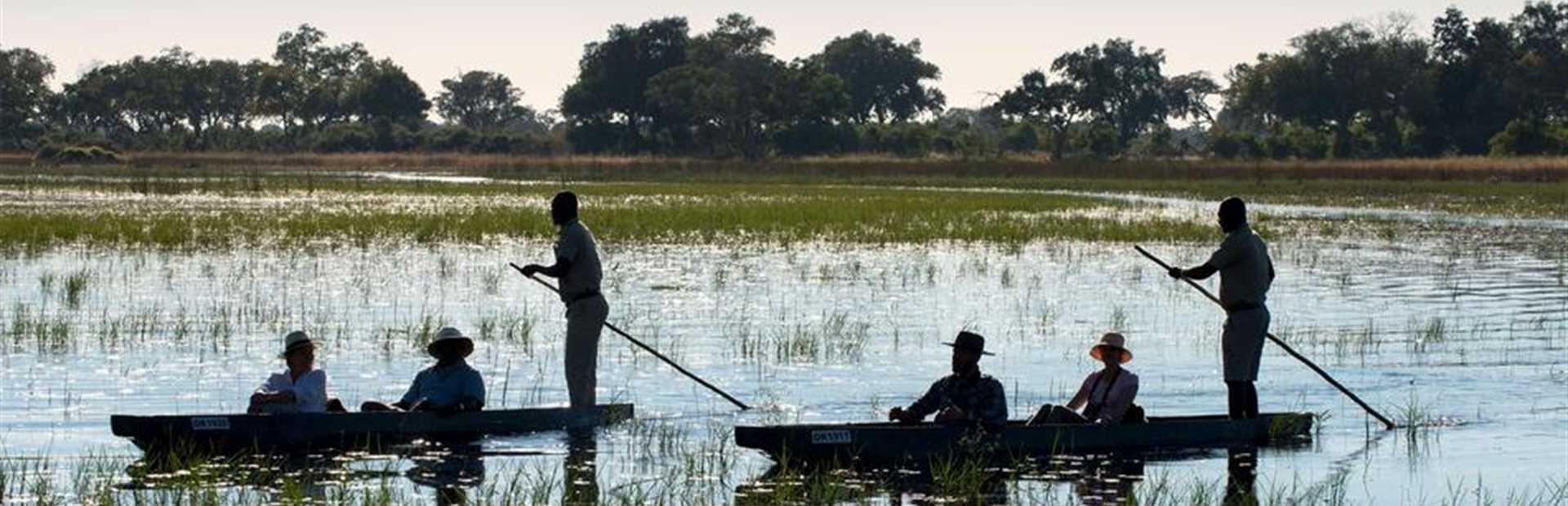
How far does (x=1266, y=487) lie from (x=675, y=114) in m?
101

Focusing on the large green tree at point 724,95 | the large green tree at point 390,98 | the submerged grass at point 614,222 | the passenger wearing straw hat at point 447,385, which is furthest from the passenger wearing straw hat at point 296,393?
the large green tree at point 390,98

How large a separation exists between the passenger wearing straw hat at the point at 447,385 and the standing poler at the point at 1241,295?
4551 millimetres

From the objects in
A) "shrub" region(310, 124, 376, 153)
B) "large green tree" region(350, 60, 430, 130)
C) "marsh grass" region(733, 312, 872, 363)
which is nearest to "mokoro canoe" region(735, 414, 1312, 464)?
"marsh grass" region(733, 312, 872, 363)

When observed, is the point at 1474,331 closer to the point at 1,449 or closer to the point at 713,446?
the point at 713,446

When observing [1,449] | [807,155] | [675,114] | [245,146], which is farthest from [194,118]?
[1,449]

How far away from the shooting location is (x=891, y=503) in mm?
13398

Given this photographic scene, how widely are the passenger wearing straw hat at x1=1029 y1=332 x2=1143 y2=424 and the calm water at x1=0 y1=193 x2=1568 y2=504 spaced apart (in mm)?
496

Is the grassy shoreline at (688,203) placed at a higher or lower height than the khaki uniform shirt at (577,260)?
lower

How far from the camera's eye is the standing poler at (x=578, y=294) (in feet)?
52.3

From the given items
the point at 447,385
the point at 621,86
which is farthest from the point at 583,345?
the point at 621,86

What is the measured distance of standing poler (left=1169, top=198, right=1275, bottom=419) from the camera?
621 inches

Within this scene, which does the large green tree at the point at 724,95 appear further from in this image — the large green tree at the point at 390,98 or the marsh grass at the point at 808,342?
the marsh grass at the point at 808,342

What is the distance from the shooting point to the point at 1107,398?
15461mm

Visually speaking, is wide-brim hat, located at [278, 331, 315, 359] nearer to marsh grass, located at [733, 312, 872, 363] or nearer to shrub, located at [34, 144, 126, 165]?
marsh grass, located at [733, 312, 872, 363]
